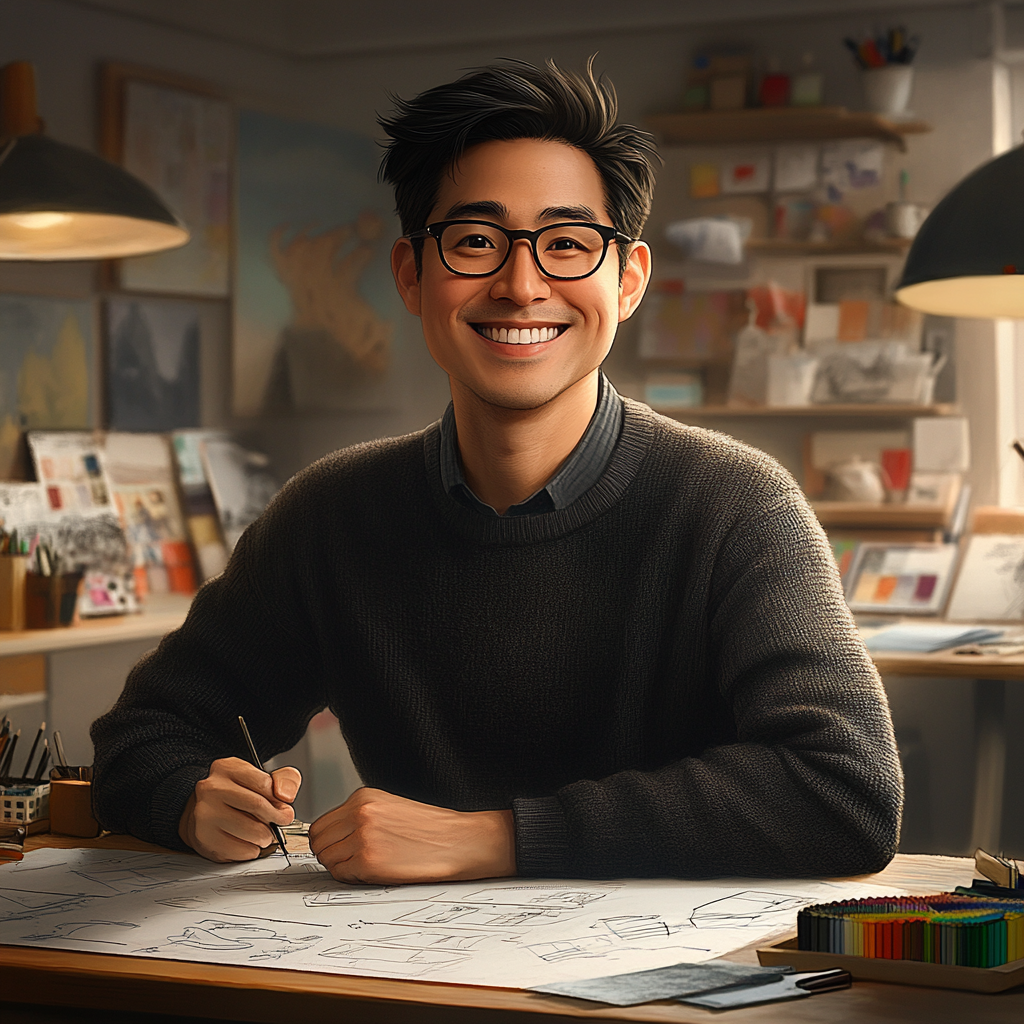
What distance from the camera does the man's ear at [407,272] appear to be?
1371 mm

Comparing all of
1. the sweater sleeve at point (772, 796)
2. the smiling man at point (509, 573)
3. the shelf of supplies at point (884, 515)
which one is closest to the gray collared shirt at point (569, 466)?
the smiling man at point (509, 573)

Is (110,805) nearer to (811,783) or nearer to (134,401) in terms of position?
(811,783)

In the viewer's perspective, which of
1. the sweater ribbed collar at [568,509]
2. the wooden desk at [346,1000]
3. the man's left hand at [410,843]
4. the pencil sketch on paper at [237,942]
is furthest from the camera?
the sweater ribbed collar at [568,509]

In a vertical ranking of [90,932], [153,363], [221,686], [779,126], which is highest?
[779,126]

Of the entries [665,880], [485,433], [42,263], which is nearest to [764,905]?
[665,880]

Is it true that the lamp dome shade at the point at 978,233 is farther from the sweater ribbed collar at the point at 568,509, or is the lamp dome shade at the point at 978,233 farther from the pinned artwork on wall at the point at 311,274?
the pinned artwork on wall at the point at 311,274

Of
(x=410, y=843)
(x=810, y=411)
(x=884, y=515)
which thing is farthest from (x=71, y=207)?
(x=884, y=515)

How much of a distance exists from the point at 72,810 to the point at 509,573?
451 mm

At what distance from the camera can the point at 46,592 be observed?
3.02 metres

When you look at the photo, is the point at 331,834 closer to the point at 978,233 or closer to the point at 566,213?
the point at 566,213

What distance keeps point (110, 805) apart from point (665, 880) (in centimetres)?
51

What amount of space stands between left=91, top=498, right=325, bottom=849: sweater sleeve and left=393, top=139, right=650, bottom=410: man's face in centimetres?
29

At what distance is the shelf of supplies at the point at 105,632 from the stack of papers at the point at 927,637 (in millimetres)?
1493

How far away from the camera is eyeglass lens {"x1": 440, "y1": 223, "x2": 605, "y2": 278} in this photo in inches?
49.9
